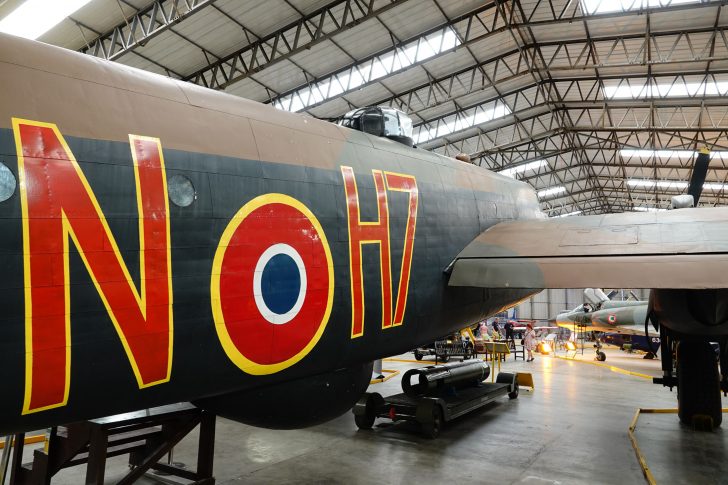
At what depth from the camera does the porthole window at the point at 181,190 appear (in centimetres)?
379

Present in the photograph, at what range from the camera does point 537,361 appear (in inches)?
939

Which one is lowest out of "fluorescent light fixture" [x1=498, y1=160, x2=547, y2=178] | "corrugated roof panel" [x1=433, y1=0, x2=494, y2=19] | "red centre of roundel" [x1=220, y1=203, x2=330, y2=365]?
"red centre of roundel" [x1=220, y1=203, x2=330, y2=365]

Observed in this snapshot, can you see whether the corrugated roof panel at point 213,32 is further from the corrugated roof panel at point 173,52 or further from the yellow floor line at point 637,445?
the yellow floor line at point 637,445

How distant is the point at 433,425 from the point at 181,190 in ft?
26.0

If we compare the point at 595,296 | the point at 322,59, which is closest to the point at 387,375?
the point at 322,59

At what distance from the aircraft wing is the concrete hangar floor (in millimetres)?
3417

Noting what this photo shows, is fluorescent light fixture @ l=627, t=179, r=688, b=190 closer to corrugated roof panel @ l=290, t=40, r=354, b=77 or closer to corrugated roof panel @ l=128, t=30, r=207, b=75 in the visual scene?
corrugated roof panel @ l=290, t=40, r=354, b=77

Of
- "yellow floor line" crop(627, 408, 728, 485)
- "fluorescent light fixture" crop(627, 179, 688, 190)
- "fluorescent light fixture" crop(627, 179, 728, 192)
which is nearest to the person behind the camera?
"yellow floor line" crop(627, 408, 728, 485)

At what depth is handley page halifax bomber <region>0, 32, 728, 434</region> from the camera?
10.3 ft

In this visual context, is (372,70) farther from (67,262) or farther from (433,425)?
(67,262)

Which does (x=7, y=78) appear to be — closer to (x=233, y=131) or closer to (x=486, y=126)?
(x=233, y=131)

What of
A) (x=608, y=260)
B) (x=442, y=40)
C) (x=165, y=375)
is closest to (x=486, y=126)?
(x=442, y=40)

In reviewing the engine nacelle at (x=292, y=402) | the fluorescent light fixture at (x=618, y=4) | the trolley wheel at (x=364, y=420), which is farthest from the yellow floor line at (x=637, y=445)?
the fluorescent light fixture at (x=618, y=4)

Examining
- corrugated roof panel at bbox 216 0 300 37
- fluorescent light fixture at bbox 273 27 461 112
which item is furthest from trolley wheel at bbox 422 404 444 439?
corrugated roof panel at bbox 216 0 300 37
